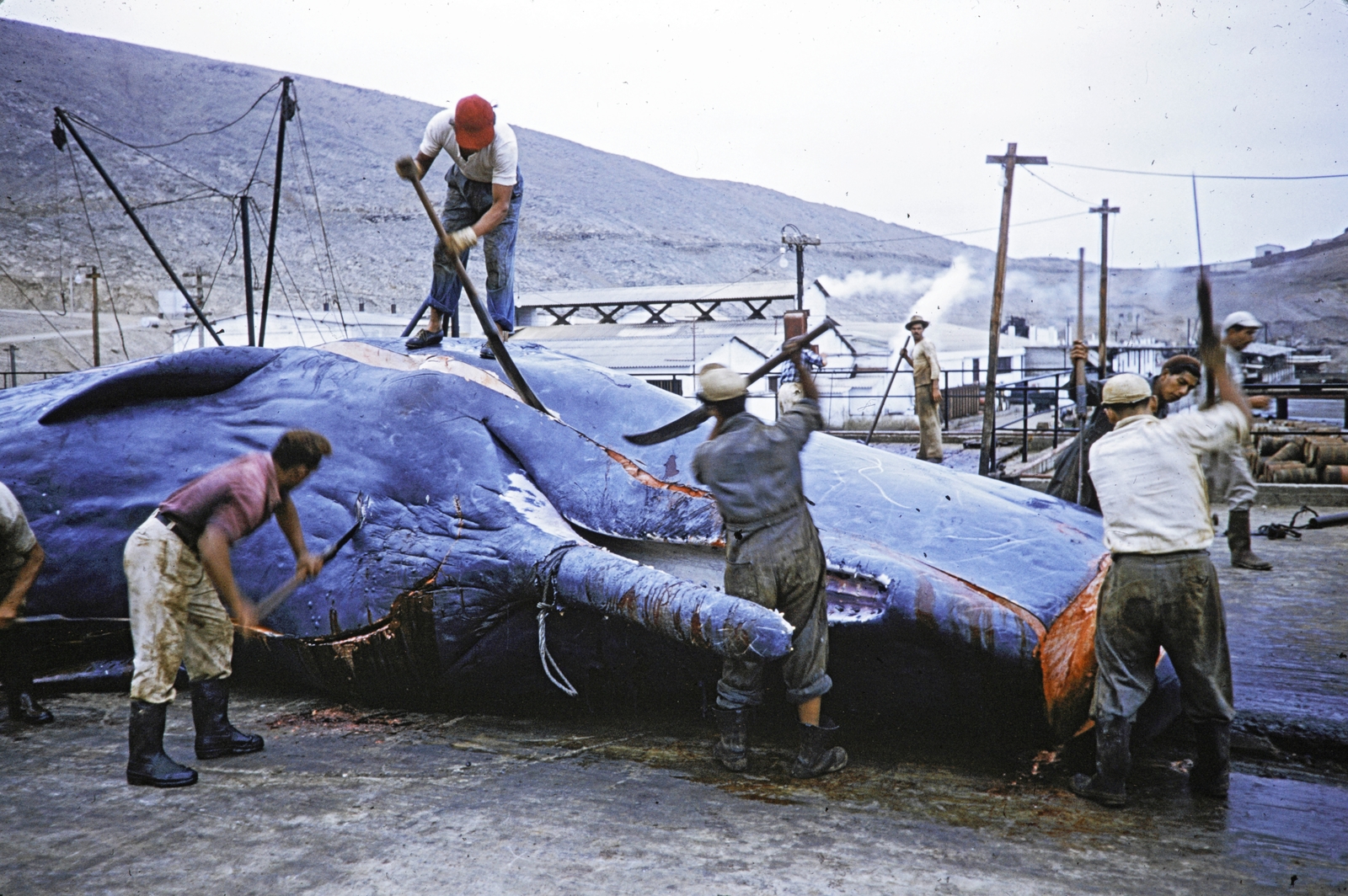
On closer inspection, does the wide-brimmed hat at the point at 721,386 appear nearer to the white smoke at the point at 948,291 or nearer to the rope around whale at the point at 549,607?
the rope around whale at the point at 549,607

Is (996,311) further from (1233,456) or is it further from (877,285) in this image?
(877,285)

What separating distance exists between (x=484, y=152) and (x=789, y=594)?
3.55 metres

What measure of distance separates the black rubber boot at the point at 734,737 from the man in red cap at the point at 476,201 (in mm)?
2965

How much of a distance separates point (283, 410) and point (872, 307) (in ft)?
366

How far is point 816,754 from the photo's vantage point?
3.79 metres

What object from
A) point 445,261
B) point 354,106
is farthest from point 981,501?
point 354,106

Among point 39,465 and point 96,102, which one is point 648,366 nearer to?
point 39,465

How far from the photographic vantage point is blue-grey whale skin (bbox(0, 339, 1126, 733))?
3.76 metres

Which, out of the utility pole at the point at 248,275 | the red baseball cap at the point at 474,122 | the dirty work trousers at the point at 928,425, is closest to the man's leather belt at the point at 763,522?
the red baseball cap at the point at 474,122

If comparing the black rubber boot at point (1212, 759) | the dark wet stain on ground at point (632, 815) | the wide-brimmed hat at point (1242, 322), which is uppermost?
the wide-brimmed hat at point (1242, 322)

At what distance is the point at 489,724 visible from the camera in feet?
15.0

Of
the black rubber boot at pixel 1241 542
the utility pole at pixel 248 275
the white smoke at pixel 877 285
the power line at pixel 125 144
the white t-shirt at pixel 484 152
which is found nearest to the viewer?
the white t-shirt at pixel 484 152

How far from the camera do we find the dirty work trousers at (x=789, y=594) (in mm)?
3738

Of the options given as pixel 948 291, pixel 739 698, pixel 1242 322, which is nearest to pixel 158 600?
pixel 739 698
